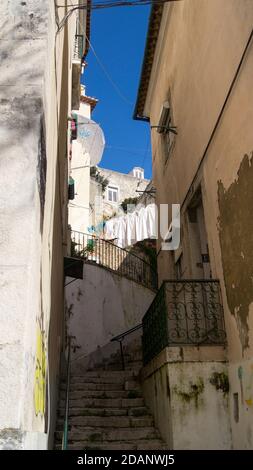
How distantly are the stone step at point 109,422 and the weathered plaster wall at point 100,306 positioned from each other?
17.8 feet

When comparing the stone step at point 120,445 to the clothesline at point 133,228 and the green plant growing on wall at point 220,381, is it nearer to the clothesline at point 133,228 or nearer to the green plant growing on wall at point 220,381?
the green plant growing on wall at point 220,381

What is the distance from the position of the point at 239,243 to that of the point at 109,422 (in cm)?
371

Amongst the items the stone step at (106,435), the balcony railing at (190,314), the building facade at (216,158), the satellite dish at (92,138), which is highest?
the satellite dish at (92,138)

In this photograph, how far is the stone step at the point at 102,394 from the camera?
7.88 m

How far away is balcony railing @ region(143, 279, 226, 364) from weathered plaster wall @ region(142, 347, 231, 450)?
0.18m

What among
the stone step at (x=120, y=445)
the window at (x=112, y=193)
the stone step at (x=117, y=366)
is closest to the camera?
the stone step at (x=120, y=445)

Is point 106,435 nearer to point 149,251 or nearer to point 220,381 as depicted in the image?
point 220,381

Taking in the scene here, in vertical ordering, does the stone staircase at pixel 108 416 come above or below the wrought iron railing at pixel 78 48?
below

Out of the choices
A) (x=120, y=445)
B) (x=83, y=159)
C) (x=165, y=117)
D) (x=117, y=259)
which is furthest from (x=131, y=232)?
(x=120, y=445)

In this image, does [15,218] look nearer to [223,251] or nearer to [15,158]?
[15,158]

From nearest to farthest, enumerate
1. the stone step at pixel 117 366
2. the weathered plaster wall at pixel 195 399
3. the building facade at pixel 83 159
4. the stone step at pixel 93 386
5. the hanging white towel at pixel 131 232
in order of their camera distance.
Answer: the weathered plaster wall at pixel 195 399
the stone step at pixel 93 386
the stone step at pixel 117 366
the building facade at pixel 83 159
the hanging white towel at pixel 131 232

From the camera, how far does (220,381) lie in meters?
5.77

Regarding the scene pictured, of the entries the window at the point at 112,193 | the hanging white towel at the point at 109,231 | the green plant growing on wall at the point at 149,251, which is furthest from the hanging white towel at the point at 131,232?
the window at the point at 112,193
